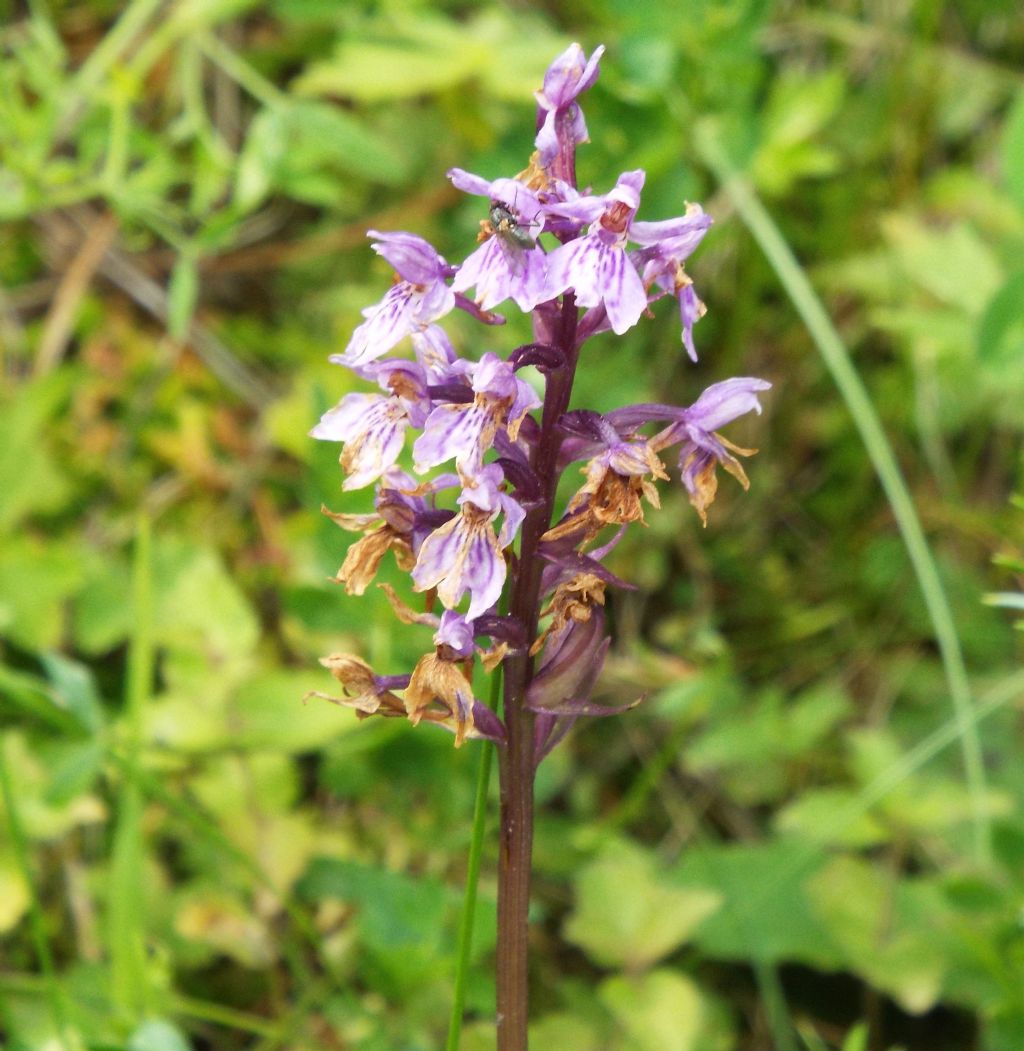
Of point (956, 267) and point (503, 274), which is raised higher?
point (956, 267)

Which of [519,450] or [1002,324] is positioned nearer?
[519,450]

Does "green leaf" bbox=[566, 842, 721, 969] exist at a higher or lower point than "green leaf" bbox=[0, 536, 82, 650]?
lower

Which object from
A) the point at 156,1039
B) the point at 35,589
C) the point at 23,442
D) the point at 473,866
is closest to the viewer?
the point at 473,866

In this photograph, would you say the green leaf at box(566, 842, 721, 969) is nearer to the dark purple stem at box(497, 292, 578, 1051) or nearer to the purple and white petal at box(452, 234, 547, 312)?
the dark purple stem at box(497, 292, 578, 1051)

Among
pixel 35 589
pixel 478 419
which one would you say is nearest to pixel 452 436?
pixel 478 419

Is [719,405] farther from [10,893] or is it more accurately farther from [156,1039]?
[10,893]

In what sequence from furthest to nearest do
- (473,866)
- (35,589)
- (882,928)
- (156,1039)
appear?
(35,589) → (882,928) → (156,1039) → (473,866)

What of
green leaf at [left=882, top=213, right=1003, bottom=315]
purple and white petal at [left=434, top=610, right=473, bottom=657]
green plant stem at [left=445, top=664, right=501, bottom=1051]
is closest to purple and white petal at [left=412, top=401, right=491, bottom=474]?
purple and white petal at [left=434, top=610, right=473, bottom=657]
